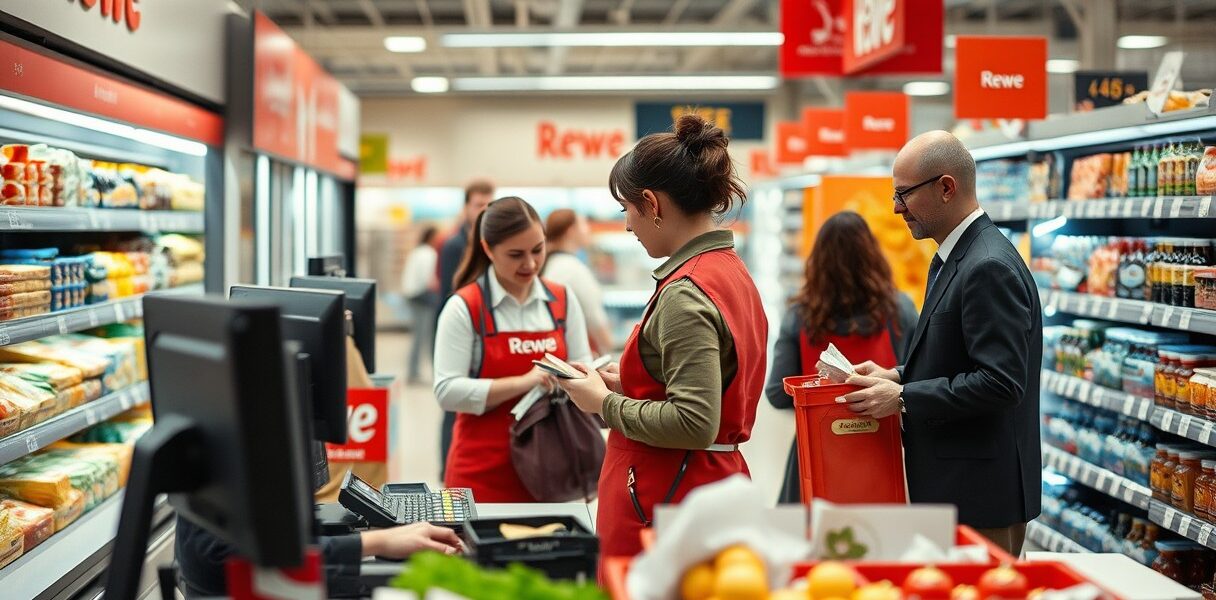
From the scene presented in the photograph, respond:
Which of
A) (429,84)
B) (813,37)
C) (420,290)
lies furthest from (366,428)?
(429,84)

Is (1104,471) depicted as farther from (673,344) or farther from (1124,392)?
(673,344)

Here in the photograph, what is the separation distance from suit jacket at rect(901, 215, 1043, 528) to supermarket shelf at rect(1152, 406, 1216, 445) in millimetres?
1106

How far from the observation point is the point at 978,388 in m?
2.56

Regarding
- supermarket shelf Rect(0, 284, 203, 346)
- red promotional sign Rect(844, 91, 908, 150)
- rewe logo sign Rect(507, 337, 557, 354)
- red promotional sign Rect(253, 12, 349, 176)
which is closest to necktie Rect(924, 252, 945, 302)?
rewe logo sign Rect(507, 337, 557, 354)

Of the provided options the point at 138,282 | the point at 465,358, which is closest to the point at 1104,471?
the point at 465,358

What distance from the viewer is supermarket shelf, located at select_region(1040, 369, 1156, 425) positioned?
13.2ft

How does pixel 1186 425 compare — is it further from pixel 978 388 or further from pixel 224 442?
pixel 224 442

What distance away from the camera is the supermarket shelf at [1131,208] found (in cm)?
355

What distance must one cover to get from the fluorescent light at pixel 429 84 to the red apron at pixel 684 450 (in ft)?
43.7

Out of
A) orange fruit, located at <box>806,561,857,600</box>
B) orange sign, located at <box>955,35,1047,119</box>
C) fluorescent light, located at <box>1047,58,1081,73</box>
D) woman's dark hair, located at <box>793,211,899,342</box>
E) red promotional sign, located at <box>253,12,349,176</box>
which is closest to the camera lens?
orange fruit, located at <box>806,561,857,600</box>

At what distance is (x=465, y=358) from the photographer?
3.48 m

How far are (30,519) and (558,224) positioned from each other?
10.2 feet

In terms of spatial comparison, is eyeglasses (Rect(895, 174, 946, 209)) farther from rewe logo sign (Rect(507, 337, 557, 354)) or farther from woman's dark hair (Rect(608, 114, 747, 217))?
rewe logo sign (Rect(507, 337, 557, 354))

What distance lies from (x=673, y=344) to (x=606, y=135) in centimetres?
1478
